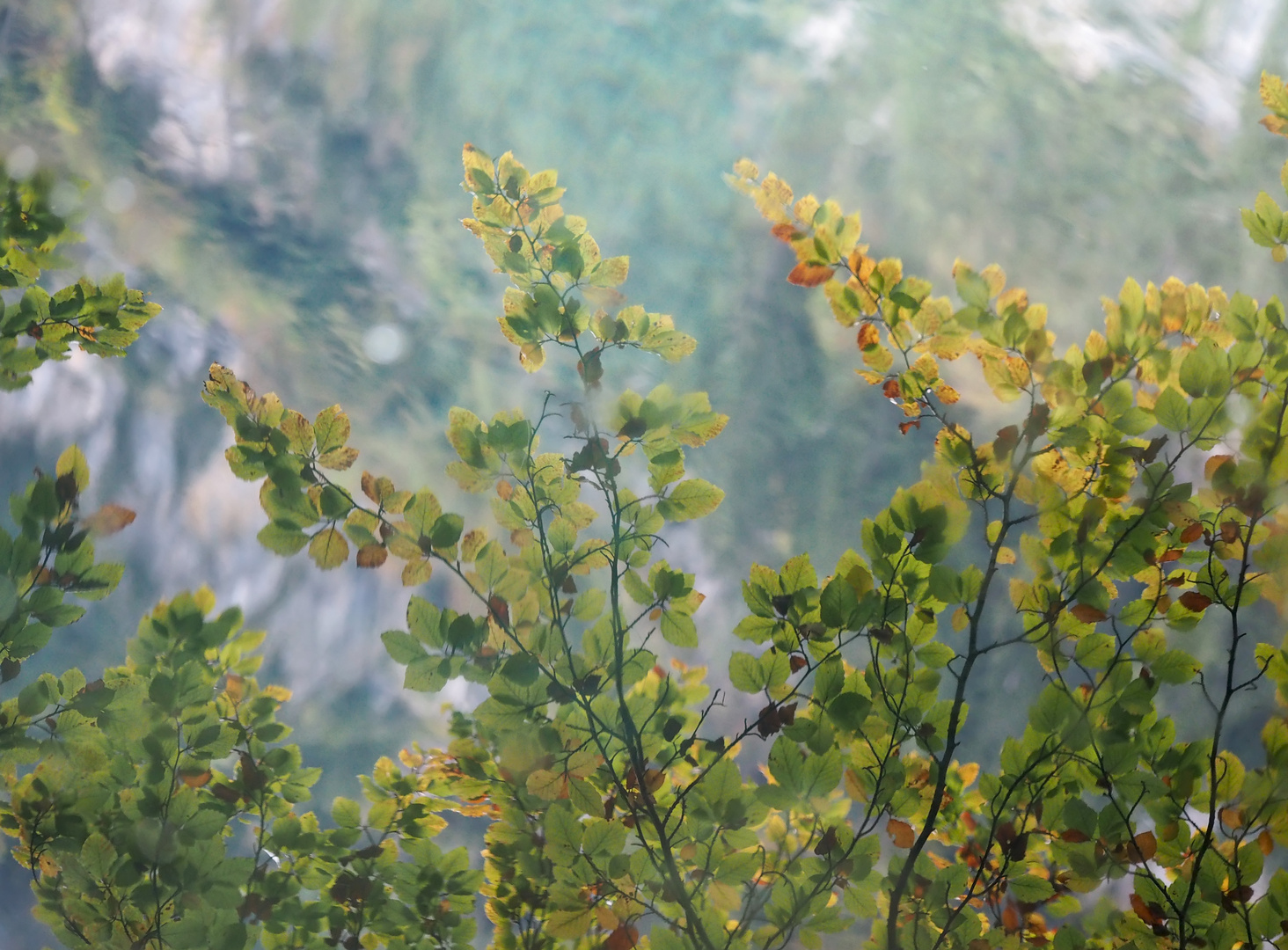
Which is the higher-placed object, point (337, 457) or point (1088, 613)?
point (1088, 613)

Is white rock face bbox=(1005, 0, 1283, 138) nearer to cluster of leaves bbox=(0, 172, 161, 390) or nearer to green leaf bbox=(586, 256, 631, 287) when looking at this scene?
green leaf bbox=(586, 256, 631, 287)

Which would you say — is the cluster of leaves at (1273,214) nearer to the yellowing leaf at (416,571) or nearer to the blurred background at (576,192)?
the yellowing leaf at (416,571)

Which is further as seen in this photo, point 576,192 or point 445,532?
point 576,192

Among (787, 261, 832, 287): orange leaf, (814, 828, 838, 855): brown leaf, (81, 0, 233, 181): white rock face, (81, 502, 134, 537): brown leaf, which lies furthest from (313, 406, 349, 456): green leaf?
(81, 0, 233, 181): white rock face

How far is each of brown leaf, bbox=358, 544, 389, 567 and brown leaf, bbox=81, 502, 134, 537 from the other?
0.51 ft

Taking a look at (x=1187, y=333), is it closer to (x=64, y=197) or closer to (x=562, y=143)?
(x=64, y=197)

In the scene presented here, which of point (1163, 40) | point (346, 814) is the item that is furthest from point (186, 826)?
point (1163, 40)

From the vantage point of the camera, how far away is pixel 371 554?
23.5 inches

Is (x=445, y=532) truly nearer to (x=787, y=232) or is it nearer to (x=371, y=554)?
(x=371, y=554)

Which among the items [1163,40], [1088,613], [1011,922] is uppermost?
[1163,40]

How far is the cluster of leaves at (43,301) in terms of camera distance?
0.68 meters

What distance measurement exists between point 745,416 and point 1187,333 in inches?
69.5

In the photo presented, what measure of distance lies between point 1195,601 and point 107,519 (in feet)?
2.59

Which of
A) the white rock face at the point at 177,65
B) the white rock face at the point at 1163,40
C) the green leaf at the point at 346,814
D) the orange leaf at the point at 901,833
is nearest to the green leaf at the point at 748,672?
the orange leaf at the point at 901,833
